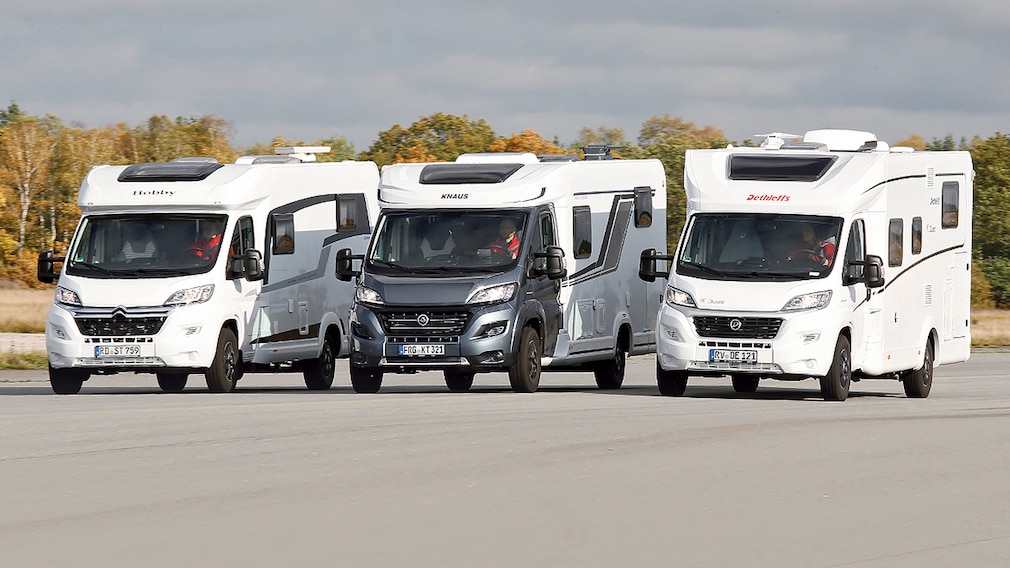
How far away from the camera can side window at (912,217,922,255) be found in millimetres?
22594

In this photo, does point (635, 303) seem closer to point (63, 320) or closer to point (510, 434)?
point (63, 320)

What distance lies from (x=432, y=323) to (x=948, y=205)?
7.69 m

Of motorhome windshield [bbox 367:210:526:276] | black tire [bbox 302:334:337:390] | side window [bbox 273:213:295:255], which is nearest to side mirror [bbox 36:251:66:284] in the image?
side window [bbox 273:213:295:255]

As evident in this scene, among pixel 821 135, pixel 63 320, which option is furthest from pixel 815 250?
pixel 63 320

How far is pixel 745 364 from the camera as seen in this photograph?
2011cm

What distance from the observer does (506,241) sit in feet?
71.2

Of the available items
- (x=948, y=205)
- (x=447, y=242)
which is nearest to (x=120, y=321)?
(x=447, y=242)

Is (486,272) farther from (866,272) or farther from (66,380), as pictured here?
(66,380)

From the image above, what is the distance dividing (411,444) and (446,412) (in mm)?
3178

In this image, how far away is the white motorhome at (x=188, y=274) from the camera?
2141 centimetres

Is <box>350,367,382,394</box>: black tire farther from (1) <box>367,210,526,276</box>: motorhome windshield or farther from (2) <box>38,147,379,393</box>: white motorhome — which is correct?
(1) <box>367,210,526,276</box>: motorhome windshield

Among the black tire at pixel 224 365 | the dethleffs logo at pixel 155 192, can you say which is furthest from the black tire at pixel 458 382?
the dethleffs logo at pixel 155 192

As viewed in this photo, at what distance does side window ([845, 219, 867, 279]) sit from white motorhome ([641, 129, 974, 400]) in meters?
0.02

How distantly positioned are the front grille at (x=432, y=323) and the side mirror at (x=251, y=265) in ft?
7.33
